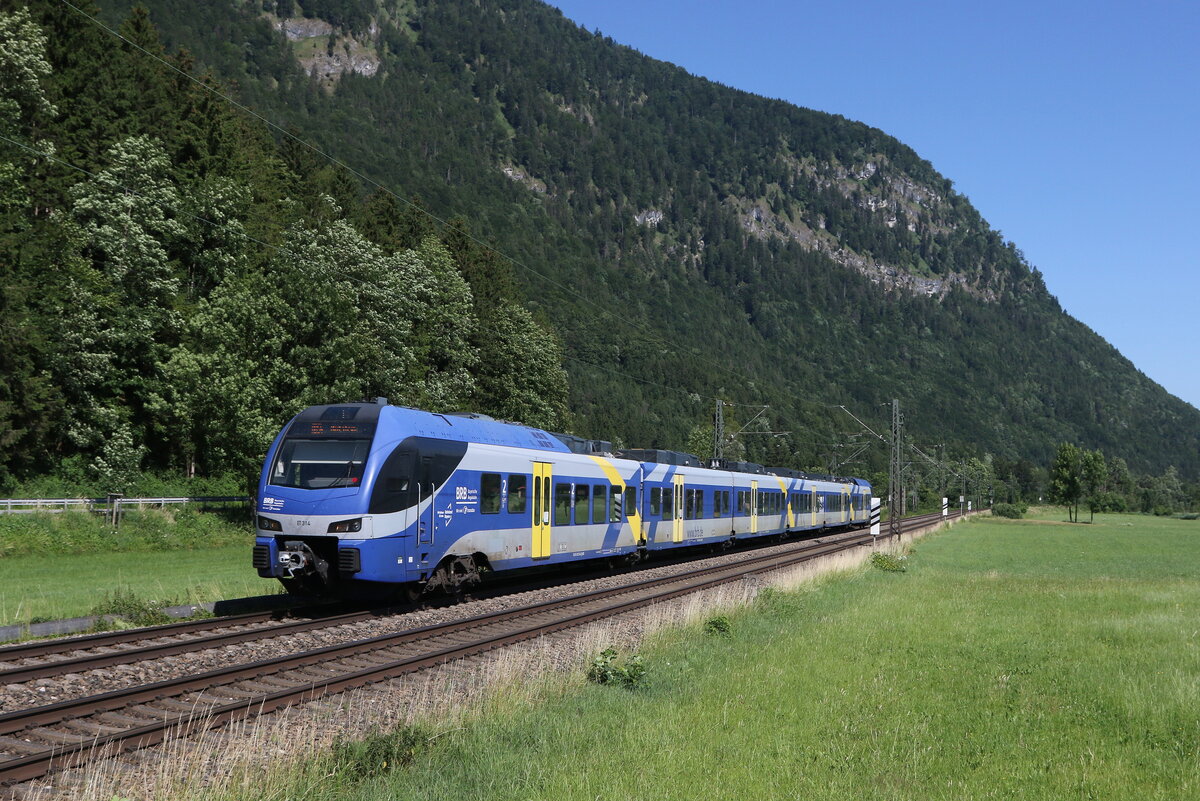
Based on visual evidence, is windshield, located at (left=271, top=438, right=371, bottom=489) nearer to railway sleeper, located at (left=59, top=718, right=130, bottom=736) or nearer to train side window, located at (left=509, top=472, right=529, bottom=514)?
train side window, located at (left=509, top=472, right=529, bottom=514)

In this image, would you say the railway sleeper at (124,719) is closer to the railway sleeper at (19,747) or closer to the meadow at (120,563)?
→ the railway sleeper at (19,747)

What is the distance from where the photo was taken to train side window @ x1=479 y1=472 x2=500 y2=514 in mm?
20562

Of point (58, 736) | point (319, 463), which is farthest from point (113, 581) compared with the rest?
point (58, 736)

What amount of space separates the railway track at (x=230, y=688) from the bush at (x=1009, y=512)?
119m

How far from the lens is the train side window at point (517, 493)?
21.9 m

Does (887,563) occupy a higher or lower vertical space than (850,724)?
lower

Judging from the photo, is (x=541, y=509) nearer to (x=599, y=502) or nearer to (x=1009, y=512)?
(x=599, y=502)

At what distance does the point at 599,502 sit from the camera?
26766 millimetres

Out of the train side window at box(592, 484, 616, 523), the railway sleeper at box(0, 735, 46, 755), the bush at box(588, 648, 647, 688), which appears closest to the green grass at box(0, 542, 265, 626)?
the railway sleeper at box(0, 735, 46, 755)

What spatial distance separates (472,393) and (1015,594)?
42765mm

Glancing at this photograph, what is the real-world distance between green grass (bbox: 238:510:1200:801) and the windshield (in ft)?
21.5

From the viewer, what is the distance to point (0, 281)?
3481 cm

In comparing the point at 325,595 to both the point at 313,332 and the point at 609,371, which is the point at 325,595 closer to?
the point at 313,332

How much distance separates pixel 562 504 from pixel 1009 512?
116 metres
